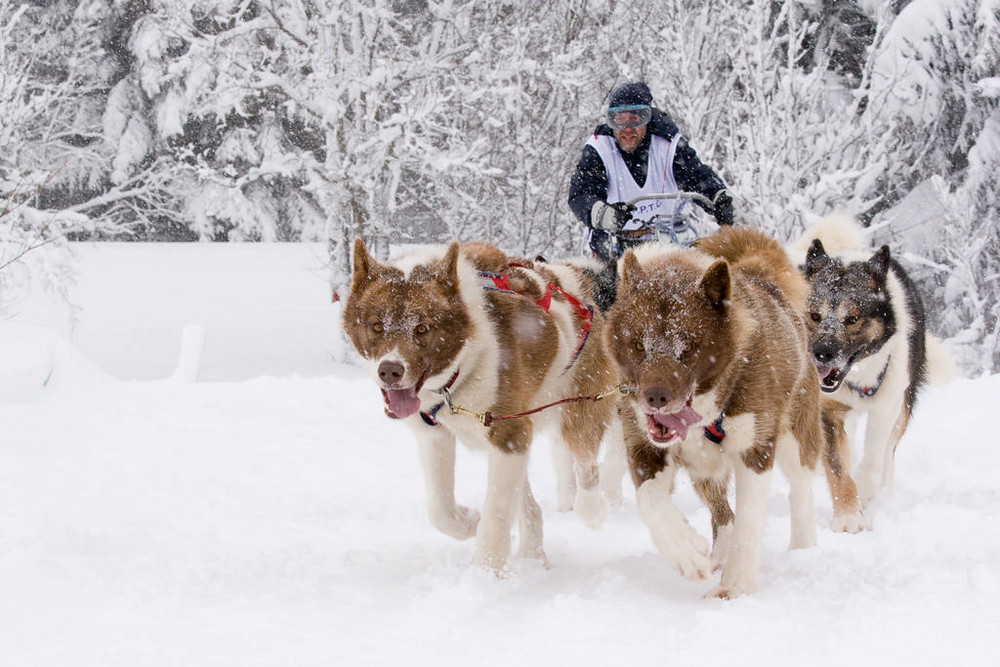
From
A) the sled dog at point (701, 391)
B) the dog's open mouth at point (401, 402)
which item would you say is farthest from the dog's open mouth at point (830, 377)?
the dog's open mouth at point (401, 402)

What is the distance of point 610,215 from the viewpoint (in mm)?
4840

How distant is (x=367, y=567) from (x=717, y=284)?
1605mm

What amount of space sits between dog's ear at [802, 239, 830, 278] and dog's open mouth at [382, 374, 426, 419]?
2.53 m

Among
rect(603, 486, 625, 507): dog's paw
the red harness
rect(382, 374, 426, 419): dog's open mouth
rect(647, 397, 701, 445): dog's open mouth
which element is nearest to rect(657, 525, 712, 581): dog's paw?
rect(647, 397, 701, 445): dog's open mouth

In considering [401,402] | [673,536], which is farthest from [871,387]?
[401,402]

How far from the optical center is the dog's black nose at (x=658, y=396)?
2746 millimetres

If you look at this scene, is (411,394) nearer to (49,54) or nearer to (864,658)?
(864,658)

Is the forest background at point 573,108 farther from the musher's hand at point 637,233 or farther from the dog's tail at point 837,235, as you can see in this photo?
the musher's hand at point 637,233

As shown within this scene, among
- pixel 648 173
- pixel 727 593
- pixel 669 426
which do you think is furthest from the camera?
pixel 648 173

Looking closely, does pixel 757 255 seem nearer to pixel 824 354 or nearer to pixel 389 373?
pixel 824 354

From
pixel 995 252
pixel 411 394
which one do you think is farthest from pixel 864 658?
pixel 995 252

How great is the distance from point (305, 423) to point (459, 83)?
6319 mm

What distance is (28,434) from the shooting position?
17.6 feet

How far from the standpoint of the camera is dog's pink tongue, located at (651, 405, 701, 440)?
286cm
